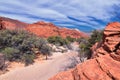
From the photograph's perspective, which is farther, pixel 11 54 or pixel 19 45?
pixel 19 45

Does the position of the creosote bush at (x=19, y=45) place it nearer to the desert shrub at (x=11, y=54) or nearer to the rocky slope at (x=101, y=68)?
the desert shrub at (x=11, y=54)

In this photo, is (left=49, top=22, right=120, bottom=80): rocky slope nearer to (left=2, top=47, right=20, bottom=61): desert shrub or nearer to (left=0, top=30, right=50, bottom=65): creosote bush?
(left=2, top=47, right=20, bottom=61): desert shrub

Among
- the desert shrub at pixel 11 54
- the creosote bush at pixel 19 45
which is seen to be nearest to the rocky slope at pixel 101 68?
the desert shrub at pixel 11 54

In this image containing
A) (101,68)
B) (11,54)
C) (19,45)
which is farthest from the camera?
(19,45)

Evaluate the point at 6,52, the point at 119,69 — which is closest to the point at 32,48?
the point at 6,52

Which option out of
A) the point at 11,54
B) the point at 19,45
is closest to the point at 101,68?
the point at 11,54

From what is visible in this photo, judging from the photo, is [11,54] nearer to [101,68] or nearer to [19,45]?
[19,45]

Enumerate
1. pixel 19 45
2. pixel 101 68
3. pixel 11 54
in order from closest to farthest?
pixel 101 68, pixel 11 54, pixel 19 45

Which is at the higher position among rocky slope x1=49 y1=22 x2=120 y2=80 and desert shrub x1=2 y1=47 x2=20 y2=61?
rocky slope x1=49 y1=22 x2=120 y2=80

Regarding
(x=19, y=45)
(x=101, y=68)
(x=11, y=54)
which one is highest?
(x=101, y=68)

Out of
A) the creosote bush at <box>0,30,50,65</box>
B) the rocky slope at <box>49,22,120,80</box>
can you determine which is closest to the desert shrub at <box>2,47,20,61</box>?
the creosote bush at <box>0,30,50,65</box>

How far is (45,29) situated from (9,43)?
62.2 m

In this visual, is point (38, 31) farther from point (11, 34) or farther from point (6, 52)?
point (6, 52)

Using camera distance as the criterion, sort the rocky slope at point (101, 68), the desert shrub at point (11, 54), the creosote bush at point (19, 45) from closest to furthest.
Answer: the rocky slope at point (101, 68)
the desert shrub at point (11, 54)
the creosote bush at point (19, 45)
